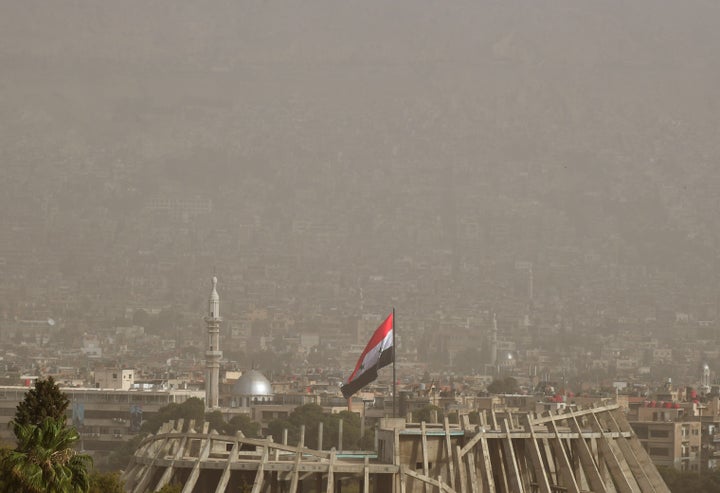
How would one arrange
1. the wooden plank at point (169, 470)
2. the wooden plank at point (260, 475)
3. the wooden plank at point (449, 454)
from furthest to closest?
1. the wooden plank at point (449, 454)
2. the wooden plank at point (169, 470)
3. the wooden plank at point (260, 475)

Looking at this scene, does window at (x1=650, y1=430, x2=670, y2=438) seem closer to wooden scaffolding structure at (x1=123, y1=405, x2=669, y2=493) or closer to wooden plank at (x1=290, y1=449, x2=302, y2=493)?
wooden scaffolding structure at (x1=123, y1=405, x2=669, y2=493)

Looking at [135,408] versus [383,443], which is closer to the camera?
[383,443]

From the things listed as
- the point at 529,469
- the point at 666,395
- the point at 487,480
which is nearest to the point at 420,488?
the point at 487,480

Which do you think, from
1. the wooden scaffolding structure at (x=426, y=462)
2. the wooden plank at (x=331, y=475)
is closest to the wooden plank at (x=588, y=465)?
the wooden scaffolding structure at (x=426, y=462)

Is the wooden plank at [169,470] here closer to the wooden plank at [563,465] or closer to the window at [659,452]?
the wooden plank at [563,465]

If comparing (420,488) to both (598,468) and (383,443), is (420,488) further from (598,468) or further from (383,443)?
(598,468)

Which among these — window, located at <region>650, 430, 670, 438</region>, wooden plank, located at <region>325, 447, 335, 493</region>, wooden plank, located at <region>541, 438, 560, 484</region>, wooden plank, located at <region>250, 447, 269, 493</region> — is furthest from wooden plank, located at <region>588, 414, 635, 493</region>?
window, located at <region>650, 430, 670, 438</region>
